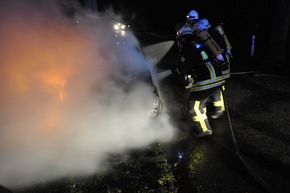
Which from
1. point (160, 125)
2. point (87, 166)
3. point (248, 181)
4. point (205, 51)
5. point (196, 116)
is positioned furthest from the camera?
point (160, 125)

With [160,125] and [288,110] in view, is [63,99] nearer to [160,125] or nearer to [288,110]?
[160,125]

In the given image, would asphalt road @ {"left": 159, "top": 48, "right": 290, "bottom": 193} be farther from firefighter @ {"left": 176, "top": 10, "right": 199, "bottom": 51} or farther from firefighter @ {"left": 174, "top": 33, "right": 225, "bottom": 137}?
firefighter @ {"left": 176, "top": 10, "right": 199, "bottom": 51}

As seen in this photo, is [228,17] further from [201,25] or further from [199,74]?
[199,74]

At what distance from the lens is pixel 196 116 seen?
177 inches

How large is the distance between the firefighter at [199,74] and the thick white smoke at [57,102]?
2.18 ft

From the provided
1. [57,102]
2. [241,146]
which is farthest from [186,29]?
[57,102]

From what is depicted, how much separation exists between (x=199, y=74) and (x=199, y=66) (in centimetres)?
13

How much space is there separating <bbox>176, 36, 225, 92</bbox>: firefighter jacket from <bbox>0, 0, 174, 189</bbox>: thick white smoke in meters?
0.83

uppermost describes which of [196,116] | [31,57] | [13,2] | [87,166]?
[13,2]

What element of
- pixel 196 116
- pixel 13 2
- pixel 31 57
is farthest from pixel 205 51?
pixel 13 2

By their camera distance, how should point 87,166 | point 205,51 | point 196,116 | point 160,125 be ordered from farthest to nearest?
point 160,125 → point 196,116 → point 205,51 → point 87,166

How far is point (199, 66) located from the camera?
14.0ft

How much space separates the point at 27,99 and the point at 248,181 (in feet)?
12.5

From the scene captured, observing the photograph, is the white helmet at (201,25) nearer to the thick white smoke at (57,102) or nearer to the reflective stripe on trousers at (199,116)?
the reflective stripe on trousers at (199,116)
